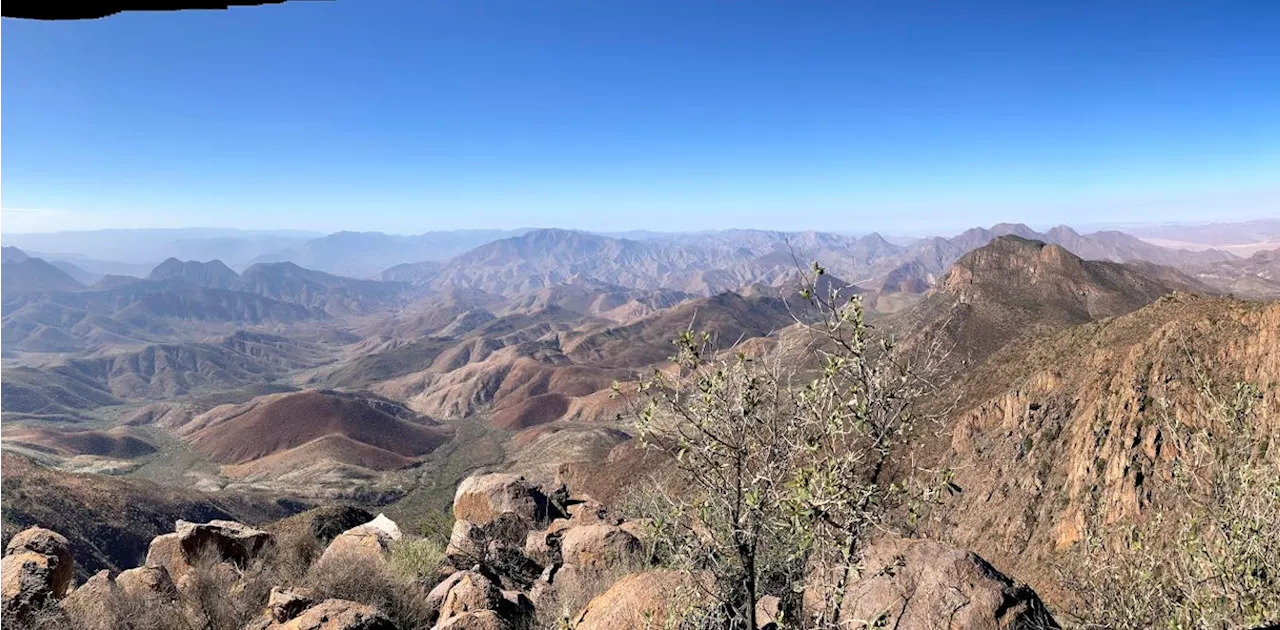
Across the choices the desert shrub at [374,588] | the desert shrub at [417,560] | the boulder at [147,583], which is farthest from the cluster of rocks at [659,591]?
the boulder at [147,583]

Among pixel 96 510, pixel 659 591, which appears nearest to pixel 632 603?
pixel 659 591

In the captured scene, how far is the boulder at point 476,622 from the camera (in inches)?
465

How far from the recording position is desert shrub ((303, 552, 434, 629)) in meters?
13.9

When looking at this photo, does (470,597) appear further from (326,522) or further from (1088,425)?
(1088,425)

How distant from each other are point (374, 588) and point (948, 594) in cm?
1250

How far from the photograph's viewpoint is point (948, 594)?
11.9 meters

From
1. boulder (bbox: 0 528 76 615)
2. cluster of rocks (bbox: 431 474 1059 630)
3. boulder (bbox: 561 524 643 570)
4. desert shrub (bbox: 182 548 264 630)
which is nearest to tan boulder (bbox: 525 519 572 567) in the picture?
boulder (bbox: 561 524 643 570)

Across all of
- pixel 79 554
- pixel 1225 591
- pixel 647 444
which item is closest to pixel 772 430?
pixel 647 444

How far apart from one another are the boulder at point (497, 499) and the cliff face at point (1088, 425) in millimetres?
24236

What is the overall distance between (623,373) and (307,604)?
177 metres

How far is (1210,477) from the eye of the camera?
9141mm

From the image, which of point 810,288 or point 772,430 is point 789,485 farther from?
point 810,288

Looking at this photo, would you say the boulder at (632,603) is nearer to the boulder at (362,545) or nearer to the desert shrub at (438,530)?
the boulder at (362,545)

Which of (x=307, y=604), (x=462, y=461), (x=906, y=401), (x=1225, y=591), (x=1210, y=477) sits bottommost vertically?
(x=462, y=461)
